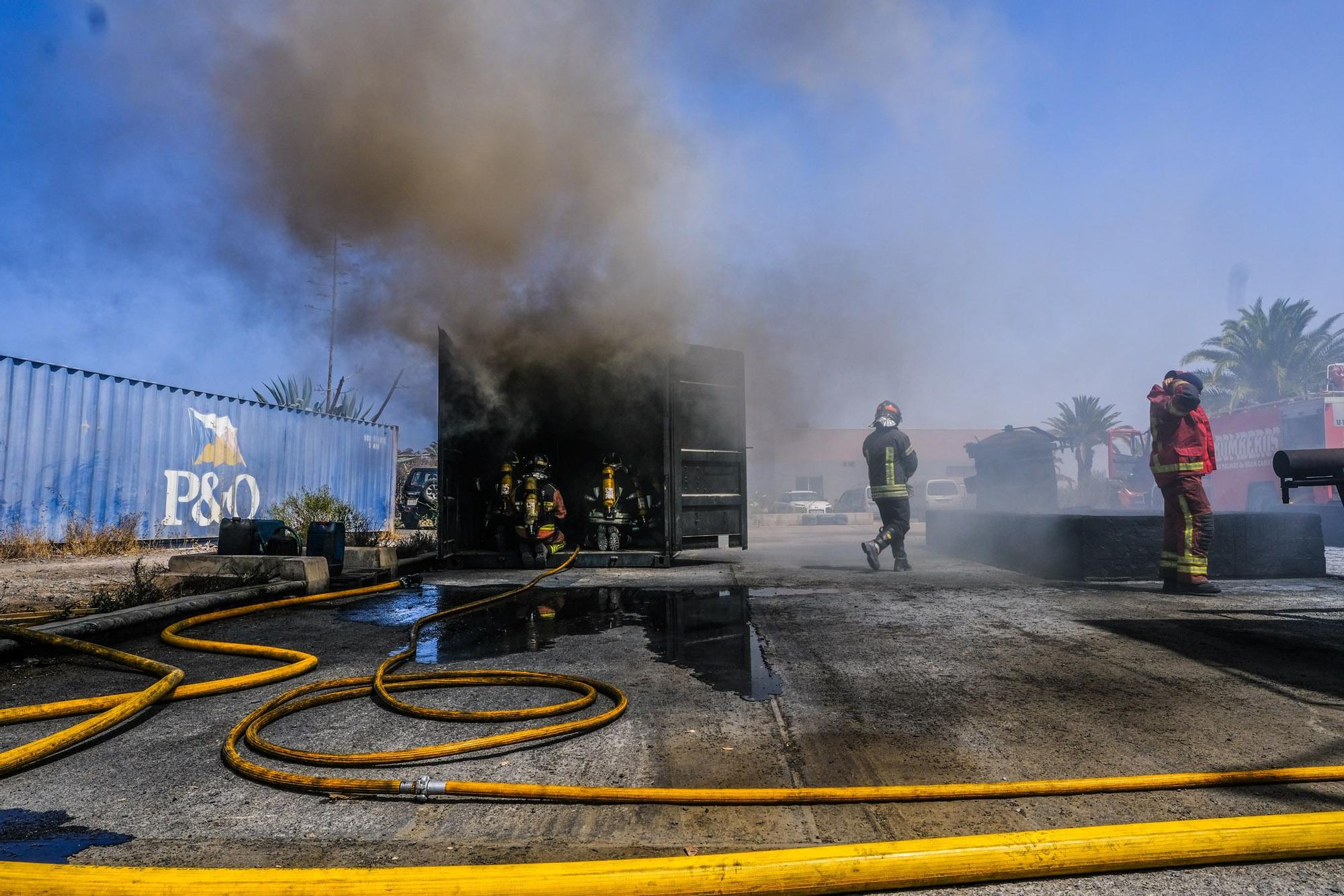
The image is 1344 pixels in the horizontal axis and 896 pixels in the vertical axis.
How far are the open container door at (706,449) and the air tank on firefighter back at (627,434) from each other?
0.4 inches

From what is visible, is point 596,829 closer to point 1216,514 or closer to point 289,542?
point 289,542

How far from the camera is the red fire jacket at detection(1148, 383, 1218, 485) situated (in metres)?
6.14

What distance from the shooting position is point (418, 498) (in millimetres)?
16781

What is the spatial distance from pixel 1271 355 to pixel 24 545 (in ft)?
128

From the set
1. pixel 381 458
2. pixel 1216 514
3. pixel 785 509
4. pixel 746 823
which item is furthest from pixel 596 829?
pixel 785 509

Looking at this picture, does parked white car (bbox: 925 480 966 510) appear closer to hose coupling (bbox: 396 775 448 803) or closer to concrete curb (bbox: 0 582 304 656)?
concrete curb (bbox: 0 582 304 656)

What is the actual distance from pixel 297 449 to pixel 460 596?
9764 millimetres

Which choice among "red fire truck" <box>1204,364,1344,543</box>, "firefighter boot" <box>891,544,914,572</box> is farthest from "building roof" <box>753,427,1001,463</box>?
"firefighter boot" <box>891,544,914,572</box>

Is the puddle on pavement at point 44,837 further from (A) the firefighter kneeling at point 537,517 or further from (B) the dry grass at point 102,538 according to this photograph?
(B) the dry grass at point 102,538

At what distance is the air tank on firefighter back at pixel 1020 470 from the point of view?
12172mm

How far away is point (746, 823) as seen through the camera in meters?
1.86

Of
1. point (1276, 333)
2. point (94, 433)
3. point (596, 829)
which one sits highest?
point (1276, 333)

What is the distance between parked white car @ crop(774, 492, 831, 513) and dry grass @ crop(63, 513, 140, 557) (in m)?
21.3

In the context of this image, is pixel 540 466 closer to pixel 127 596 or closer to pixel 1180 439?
pixel 127 596
